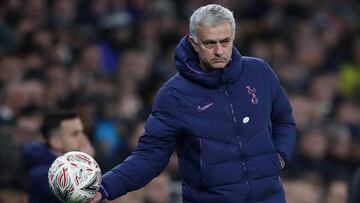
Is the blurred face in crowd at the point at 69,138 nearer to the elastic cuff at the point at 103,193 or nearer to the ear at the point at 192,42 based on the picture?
the elastic cuff at the point at 103,193

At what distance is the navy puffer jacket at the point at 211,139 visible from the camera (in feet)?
21.6

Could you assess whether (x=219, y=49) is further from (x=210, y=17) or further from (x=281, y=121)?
(x=281, y=121)

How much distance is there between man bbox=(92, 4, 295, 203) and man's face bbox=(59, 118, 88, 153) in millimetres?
1676

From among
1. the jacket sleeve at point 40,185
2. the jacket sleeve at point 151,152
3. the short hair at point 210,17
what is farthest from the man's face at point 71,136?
the short hair at point 210,17

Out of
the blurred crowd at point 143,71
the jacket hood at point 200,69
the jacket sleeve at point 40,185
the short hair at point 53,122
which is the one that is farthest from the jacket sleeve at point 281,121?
the blurred crowd at point 143,71

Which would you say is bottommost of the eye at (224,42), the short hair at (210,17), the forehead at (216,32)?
the eye at (224,42)

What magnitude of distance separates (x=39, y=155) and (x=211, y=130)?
2123mm

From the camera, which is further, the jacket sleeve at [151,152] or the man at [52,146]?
the man at [52,146]

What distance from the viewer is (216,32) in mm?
6520

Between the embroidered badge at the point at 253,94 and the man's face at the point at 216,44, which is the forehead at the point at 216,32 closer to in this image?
the man's face at the point at 216,44

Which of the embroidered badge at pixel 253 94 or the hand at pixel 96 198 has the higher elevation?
the embroidered badge at pixel 253 94

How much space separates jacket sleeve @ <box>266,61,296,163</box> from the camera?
693 cm

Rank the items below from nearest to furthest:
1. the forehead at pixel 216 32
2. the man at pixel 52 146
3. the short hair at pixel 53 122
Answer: the forehead at pixel 216 32 < the man at pixel 52 146 < the short hair at pixel 53 122

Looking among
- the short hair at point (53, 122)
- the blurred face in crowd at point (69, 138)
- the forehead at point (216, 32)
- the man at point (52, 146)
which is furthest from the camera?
the short hair at point (53, 122)
